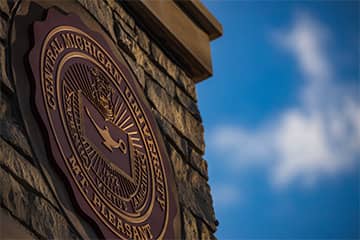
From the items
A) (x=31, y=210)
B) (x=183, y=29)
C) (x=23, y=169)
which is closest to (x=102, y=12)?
(x=183, y=29)

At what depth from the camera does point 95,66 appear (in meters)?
4.08

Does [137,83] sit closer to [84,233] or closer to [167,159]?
[167,159]

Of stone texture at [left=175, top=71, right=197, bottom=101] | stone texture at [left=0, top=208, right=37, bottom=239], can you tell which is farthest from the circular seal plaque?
stone texture at [left=175, top=71, right=197, bottom=101]

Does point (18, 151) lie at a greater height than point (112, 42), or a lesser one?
lesser

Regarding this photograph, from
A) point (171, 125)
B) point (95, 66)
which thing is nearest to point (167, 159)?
point (171, 125)

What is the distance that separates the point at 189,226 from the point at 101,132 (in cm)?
63

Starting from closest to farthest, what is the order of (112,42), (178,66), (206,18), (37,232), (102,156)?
1. (37,232)
2. (102,156)
3. (112,42)
4. (178,66)
5. (206,18)

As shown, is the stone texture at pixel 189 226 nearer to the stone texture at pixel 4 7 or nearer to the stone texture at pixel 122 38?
the stone texture at pixel 122 38

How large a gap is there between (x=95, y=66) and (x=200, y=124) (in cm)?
94

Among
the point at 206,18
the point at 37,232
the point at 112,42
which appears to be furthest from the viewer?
the point at 206,18

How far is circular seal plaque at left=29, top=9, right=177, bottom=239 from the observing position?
3.66m

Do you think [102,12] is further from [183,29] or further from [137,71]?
[183,29]

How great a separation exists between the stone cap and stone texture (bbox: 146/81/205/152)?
0.87ft

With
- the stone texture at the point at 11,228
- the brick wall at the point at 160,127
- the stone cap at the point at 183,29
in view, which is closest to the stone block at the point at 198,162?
the brick wall at the point at 160,127
